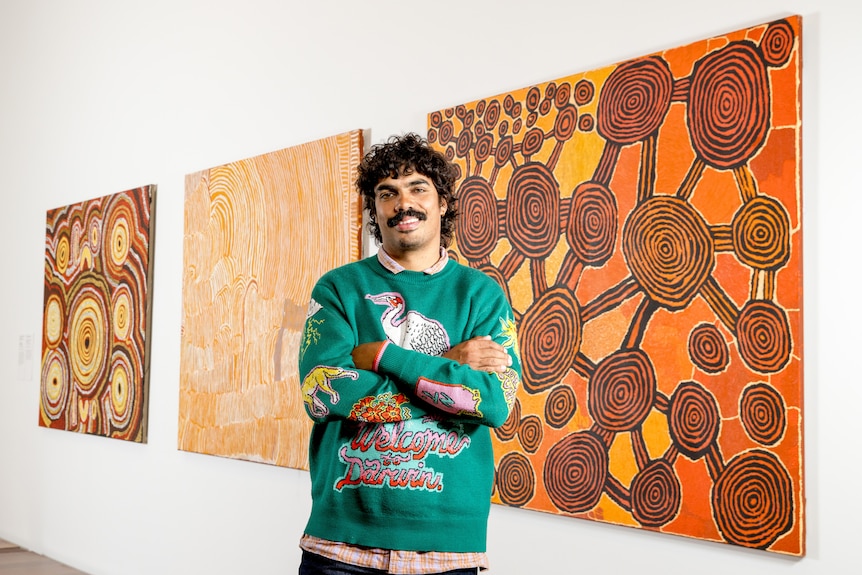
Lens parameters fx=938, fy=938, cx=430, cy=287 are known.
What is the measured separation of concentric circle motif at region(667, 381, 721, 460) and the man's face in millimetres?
822

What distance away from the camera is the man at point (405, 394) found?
1765 mm

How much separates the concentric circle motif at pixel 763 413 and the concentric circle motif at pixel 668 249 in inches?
11.2

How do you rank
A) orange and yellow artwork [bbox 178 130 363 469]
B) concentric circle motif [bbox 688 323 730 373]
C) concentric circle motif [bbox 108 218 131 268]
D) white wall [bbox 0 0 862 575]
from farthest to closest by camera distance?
1. concentric circle motif [bbox 108 218 131 268]
2. orange and yellow artwork [bbox 178 130 363 469]
3. concentric circle motif [bbox 688 323 730 373]
4. white wall [bbox 0 0 862 575]

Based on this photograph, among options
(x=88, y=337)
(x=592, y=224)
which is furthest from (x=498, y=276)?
(x=88, y=337)

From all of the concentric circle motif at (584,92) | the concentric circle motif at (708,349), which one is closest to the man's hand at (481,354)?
the concentric circle motif at (708,349)

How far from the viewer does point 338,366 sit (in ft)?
6.03

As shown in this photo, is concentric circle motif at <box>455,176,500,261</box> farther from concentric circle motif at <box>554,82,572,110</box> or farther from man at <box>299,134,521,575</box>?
man at <box>299,134,521,575</box>

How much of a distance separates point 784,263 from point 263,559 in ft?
7.78

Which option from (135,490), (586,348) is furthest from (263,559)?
(586,348)

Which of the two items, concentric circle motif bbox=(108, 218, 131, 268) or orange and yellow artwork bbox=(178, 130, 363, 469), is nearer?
orange and yellow artwork bbox=(178, 130, 363, 469)

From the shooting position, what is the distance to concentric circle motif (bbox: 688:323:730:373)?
2293 millimetres

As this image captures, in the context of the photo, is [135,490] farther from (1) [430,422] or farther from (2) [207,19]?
(1) [430,422]

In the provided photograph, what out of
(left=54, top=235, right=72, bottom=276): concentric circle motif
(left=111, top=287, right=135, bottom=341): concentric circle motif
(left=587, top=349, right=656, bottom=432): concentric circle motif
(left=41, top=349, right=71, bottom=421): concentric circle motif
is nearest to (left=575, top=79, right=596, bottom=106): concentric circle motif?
(left=587, top=349, right=656, bottom=432): concentric circle motif

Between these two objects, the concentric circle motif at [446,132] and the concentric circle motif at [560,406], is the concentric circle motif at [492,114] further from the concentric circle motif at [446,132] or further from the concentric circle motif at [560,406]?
the concentric circle motif at [560,406]
